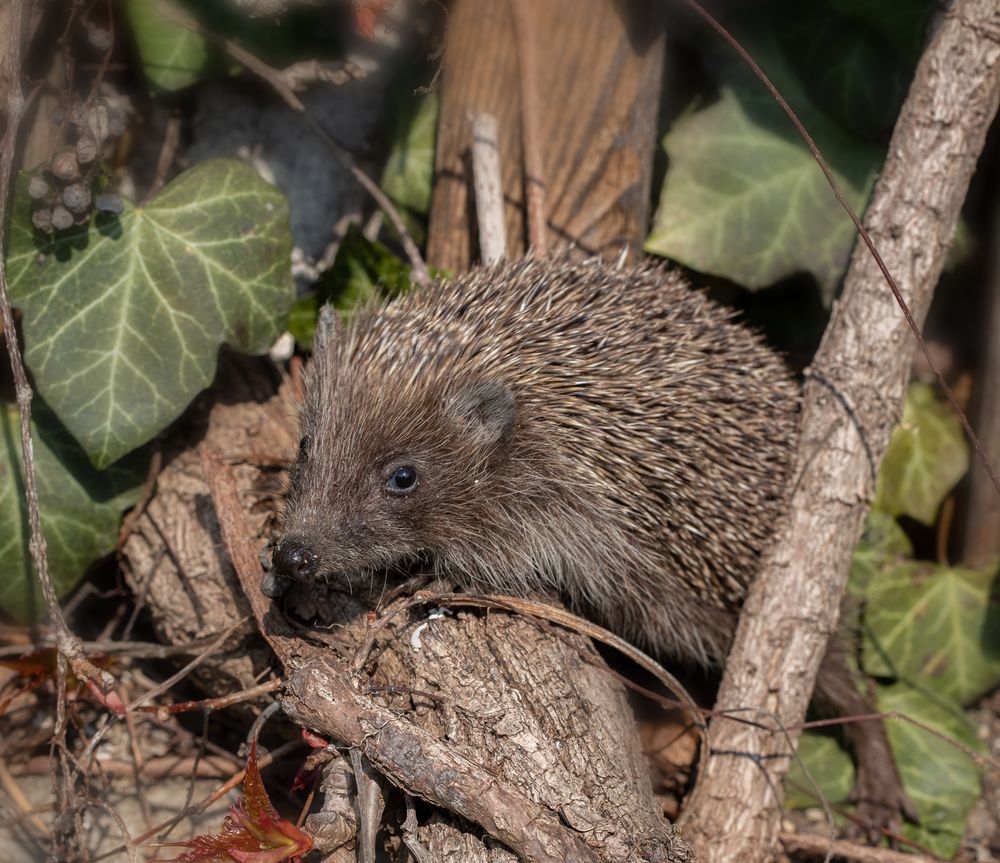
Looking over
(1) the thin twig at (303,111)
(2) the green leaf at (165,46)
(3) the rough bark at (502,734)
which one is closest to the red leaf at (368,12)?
(1) the thin twig at (303,111)

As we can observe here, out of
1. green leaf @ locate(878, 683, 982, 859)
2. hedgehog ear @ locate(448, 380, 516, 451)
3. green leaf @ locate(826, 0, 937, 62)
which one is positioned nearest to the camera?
hedgehog ear @ locate(448, 380, 516, 451)

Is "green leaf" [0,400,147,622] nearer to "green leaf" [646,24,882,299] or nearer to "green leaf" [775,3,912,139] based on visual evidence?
"green leaf" [646,24,882,299]

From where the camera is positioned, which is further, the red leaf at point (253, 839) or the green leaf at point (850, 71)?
the green leaf at point (850, 71)

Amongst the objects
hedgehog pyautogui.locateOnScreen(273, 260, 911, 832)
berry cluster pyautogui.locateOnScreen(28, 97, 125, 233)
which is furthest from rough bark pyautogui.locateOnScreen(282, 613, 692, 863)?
berry cluster pyautogui.locateOnScreen(28, 97, 125, 233)

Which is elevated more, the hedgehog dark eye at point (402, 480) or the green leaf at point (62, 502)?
the hedgehog dark eye at point (402, 480)

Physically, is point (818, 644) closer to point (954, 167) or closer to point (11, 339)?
point (954, 167)

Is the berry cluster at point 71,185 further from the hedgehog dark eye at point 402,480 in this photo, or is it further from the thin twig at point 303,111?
the hedgehog dark eye at point 402,480

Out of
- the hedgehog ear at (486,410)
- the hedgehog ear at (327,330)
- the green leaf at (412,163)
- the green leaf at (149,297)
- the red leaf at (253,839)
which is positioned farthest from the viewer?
the green leaf at (412,163)
